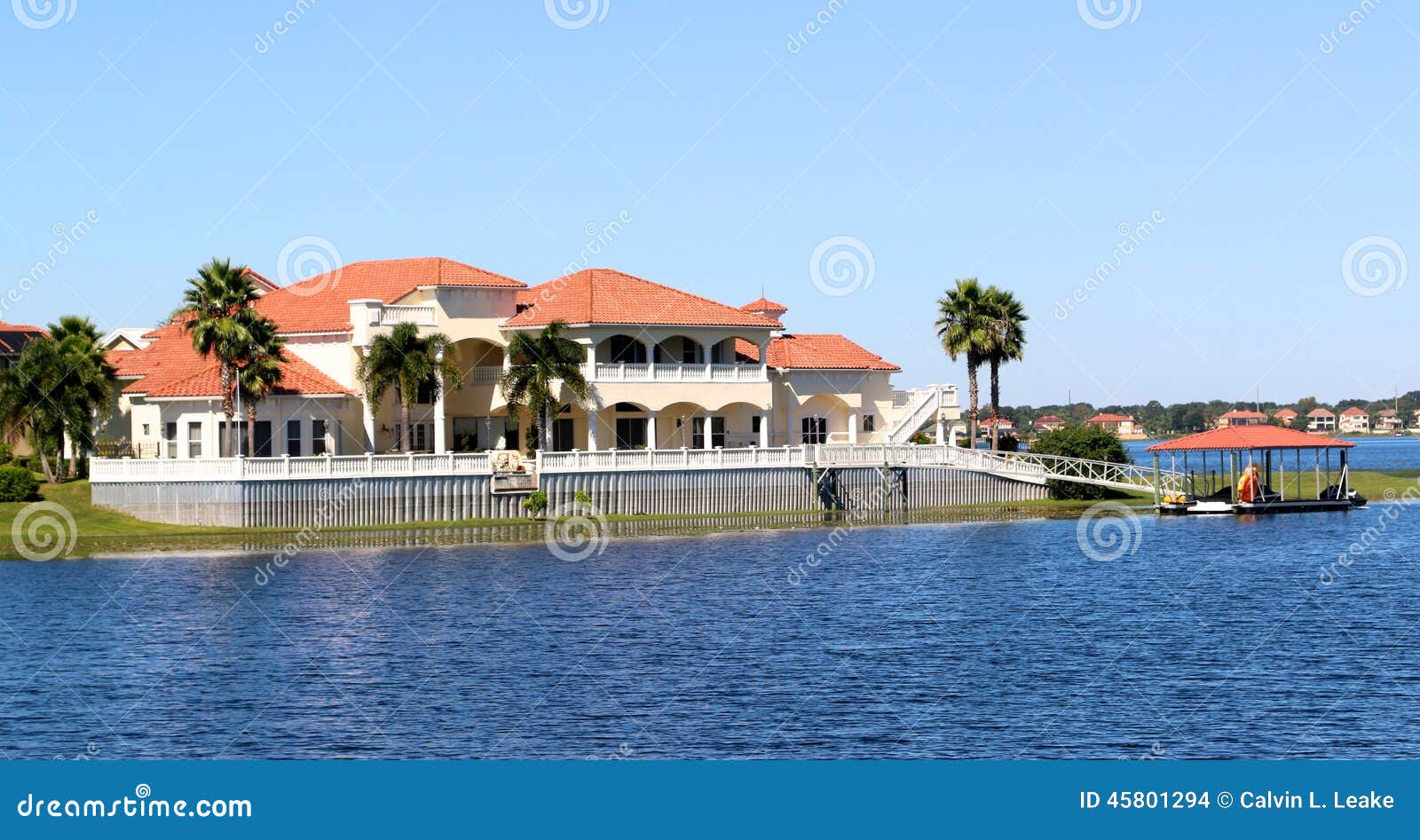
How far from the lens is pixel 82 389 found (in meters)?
74.3

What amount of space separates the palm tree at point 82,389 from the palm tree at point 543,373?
16967 millimetres

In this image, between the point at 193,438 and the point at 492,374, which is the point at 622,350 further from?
the point at 193,438

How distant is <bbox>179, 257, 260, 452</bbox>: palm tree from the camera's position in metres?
67.3

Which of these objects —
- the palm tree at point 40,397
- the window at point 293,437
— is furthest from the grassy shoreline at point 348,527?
the window at point 293,437

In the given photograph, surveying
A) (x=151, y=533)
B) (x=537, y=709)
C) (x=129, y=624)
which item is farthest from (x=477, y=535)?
(x=537, y=709)

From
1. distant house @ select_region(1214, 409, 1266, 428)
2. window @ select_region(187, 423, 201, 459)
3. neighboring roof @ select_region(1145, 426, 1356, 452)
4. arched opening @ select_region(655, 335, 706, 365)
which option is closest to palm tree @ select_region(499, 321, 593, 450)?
arched opening @ select_region(655, 335, 706, 365)

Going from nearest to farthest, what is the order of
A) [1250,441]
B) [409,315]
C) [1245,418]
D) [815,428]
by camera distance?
[1250,441], [409,315], [815,428], [1245,418]

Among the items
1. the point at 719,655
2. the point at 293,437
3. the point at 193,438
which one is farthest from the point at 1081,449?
the point at 719,655

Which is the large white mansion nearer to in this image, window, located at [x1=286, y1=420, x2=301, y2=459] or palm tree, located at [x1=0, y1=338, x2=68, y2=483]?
window, located at [x1=286, y1=420, x2=301, y2=459]

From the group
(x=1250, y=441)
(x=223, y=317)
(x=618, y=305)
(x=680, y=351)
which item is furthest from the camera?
(x=680, y=351)

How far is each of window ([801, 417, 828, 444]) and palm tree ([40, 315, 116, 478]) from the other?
32.8 meters

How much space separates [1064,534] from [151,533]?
34.3 metres

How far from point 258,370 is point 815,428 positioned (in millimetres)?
30195

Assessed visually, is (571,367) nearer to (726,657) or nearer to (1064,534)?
(1064,534)
